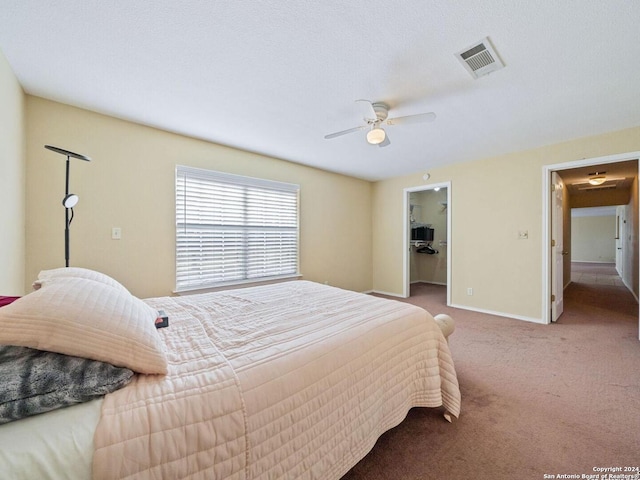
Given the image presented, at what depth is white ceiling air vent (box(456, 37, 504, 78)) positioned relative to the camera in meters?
1.66

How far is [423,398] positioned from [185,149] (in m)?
3.41

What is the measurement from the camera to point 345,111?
251 cm

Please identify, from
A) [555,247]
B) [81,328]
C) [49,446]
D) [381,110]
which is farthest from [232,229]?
[555,247]

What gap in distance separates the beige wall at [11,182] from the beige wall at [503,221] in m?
4.97

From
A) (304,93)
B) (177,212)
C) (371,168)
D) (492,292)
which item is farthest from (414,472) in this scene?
(371,168)

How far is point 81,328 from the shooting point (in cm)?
85

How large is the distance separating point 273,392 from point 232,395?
0.50 ft

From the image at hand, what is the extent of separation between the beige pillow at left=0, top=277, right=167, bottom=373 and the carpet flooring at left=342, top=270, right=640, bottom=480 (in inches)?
45.6

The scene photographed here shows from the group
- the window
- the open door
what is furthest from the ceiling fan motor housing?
the open door

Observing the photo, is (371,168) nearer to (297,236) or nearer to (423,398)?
(297,236)

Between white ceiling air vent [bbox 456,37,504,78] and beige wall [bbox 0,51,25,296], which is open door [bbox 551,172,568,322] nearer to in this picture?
white ceiling air vent [bbox 456,37,504,78]

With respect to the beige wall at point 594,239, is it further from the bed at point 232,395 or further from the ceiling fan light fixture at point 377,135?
the bed at point 232,395

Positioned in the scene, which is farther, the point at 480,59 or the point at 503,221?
the point at 503,221

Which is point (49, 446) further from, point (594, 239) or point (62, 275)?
point (594, 239)
